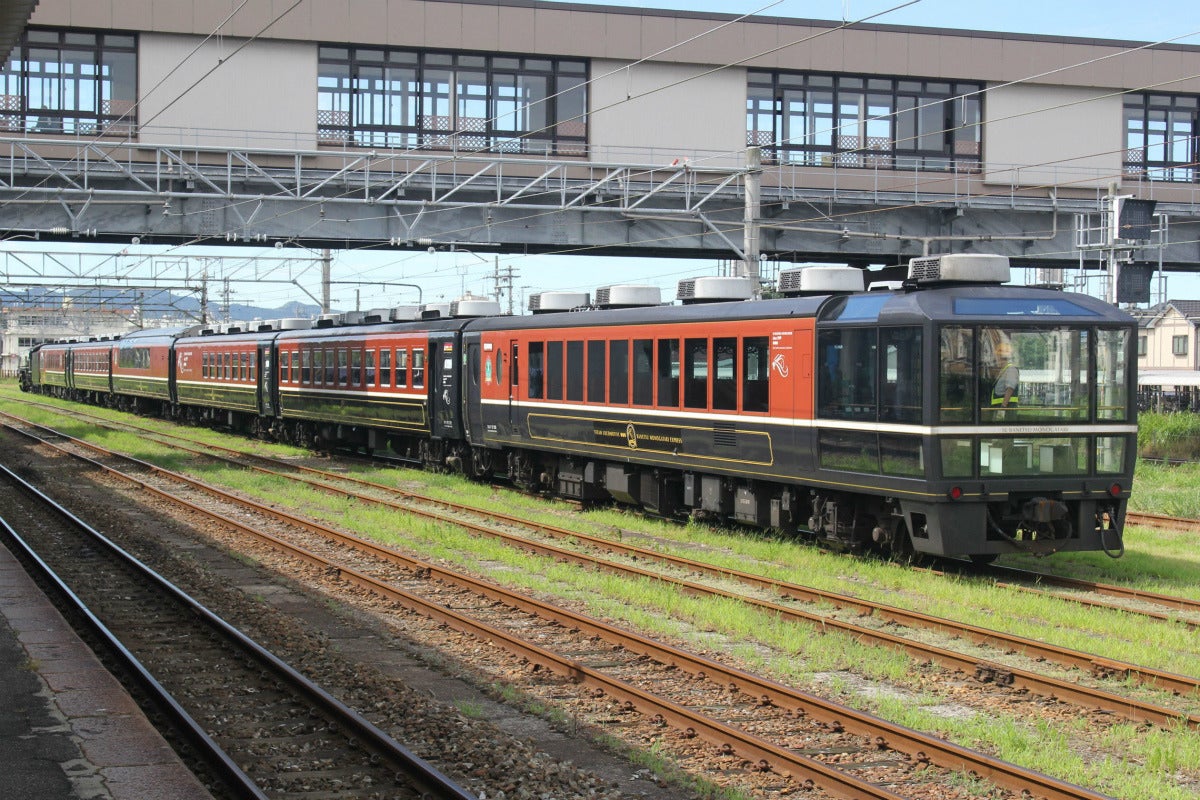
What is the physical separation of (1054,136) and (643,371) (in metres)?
27.7

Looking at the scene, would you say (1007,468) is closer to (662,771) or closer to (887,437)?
(887,437)

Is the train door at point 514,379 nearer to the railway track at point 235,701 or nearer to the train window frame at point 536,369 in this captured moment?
the train window frame at point 536,369

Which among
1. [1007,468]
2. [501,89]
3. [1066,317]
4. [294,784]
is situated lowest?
[294,784]

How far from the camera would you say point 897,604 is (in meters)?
12.1

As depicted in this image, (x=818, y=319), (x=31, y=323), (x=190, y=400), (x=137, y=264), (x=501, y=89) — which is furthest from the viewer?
(x=31, y=323)

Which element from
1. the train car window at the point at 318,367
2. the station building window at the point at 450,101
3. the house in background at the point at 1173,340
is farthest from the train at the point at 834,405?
the house in background at the point at 1173,340

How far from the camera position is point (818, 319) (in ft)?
47.7

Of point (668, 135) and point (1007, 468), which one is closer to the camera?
point (1007, 468)

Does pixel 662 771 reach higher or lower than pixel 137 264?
lower

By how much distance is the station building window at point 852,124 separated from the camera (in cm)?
3922

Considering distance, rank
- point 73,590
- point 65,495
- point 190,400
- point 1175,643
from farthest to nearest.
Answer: point 190,400
point 65,495
point 73,590
point 1175,643

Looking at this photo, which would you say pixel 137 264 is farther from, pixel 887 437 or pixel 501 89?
pixel 887 437

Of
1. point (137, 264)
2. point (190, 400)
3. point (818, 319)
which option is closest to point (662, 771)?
point (818, 319)

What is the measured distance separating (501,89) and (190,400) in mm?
14319
